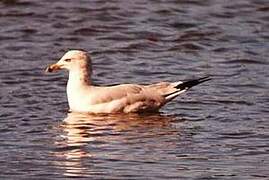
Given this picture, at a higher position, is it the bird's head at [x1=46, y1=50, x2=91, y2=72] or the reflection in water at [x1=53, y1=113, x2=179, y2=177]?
the bird's head at [x1=46, y1=50, x2=91, y2=72]

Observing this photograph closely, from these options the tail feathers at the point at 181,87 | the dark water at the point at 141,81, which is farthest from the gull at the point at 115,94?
the dark water at the point at 141,81

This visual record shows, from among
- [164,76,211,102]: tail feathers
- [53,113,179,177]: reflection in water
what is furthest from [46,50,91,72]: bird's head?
[164,76,211,102]: tail feathers

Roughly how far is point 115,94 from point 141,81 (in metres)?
1.35

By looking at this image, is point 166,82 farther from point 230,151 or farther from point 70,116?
point 230,151

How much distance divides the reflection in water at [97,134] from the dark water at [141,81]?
0.04ft

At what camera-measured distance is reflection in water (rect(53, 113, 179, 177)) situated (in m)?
8.90

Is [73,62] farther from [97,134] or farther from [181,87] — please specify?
[97,134]

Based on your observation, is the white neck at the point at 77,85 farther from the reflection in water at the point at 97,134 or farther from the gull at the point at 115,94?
the reflection in water at the point at 97,134

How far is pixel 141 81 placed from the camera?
12.7 metres

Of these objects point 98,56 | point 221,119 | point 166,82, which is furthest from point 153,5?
point 221,119

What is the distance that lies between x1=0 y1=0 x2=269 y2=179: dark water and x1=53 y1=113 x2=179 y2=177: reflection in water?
1cm

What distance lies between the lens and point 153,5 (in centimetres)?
1750

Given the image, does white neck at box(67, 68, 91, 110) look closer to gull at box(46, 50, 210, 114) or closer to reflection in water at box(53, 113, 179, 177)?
gull at box(46, 50, 210, 114)

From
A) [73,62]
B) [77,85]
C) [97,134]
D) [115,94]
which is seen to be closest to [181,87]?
[115,94]
